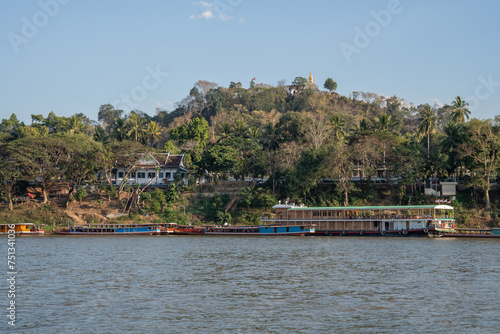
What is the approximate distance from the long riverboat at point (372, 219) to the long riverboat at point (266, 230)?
1.25 m

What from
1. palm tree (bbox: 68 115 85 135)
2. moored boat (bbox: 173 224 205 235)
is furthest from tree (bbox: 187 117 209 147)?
moored boat (bbox: 173 224 205 235)

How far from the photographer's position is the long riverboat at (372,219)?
208 feet

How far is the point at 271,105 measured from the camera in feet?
493

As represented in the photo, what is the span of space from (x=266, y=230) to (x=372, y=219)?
12.7 metres

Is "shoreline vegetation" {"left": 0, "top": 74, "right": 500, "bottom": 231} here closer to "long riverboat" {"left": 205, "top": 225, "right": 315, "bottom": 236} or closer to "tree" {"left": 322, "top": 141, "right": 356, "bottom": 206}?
"tree" {"left": 322, "top": 141, "right": 356, "bottom": 206}

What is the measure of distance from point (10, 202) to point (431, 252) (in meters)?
57.3

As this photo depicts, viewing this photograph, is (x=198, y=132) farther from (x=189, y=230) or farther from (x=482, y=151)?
(x=482, y=151)

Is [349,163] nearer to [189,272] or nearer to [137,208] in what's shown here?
[137,208]

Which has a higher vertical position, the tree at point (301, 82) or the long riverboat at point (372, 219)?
the tree at point (301, 82)

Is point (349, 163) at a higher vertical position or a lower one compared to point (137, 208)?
higher

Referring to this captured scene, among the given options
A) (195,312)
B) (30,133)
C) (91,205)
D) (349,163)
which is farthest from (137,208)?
(195,312)

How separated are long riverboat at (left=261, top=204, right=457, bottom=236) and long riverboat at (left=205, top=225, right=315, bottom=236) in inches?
49.3

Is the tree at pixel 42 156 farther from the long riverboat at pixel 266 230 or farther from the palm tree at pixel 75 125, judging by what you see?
the long riverboat at pixel 266 230

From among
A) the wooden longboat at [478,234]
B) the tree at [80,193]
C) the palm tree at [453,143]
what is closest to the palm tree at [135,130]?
the tree at [80,193]
